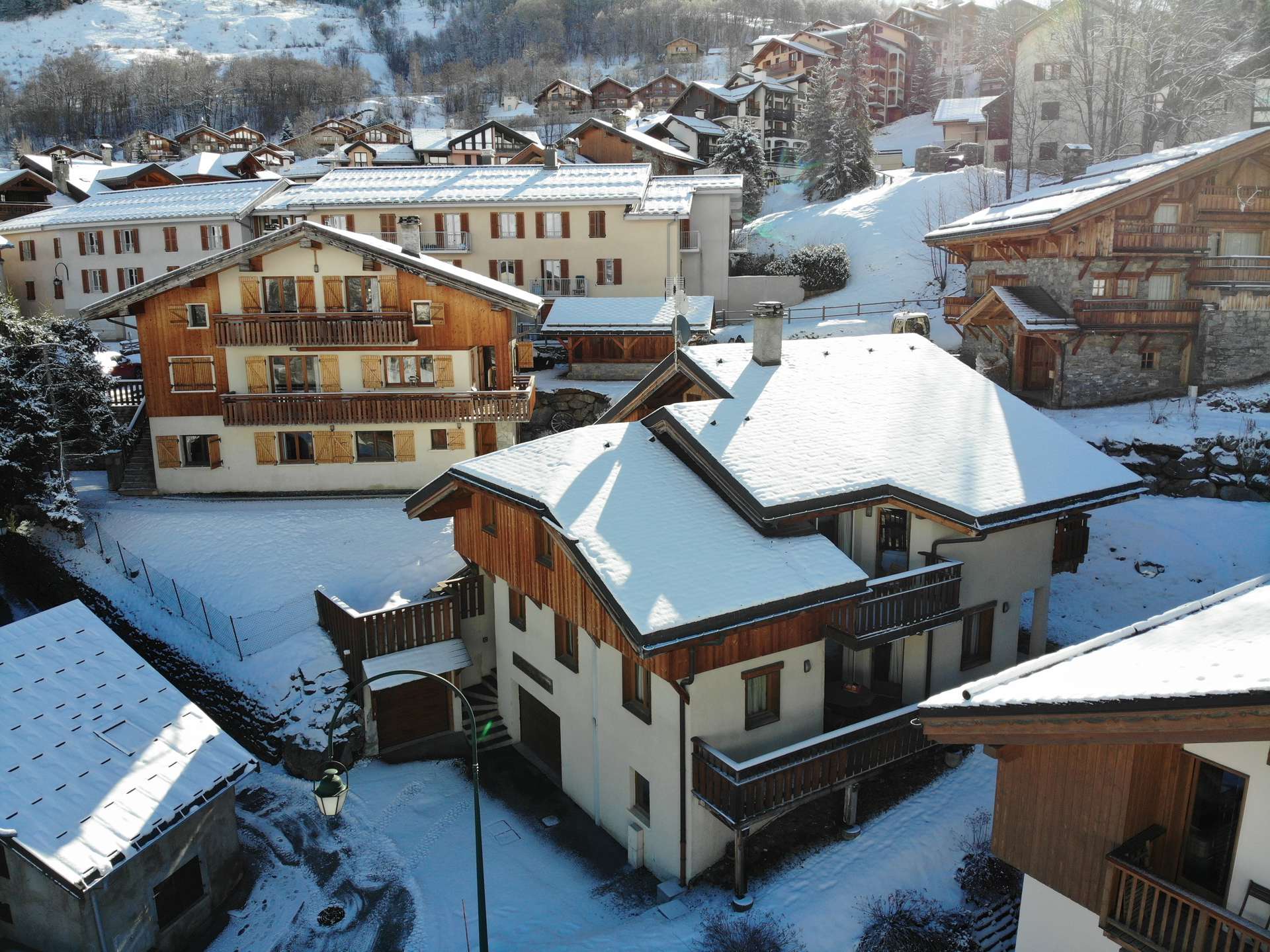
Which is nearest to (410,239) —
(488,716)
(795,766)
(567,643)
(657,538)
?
(488,716)

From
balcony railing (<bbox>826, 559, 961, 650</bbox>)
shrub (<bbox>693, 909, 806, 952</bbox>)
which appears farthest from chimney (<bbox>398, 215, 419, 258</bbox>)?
A: shrub (<bbox>693, 909, 806, 952</bbox>)

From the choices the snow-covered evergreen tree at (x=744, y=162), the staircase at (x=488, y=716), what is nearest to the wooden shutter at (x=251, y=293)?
the staircase at (x=488, y=716)

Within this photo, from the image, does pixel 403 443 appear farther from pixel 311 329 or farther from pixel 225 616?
pixel 225 616

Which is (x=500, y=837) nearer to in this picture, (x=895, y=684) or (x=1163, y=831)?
(x=895, y=684)

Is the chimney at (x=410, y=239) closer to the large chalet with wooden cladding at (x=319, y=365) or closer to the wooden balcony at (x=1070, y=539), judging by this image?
the large chalet with wooden cladding at (x=319, y=365)

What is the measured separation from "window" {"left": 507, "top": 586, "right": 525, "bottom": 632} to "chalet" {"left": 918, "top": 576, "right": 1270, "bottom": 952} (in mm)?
12301

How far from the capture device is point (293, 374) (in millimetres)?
31438

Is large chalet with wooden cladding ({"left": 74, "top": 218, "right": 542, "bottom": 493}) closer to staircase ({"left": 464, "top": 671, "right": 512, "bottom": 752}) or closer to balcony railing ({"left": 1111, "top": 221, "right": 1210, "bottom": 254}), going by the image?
staircase ({"left": 464, "top": 671, "right": 512, "bottom": 752})

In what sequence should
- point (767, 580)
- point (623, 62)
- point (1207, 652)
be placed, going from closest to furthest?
point (1207, 652) < point (767, 580) < point (623, 62)

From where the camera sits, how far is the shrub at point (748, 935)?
47.0 ft

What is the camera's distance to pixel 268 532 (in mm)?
28562

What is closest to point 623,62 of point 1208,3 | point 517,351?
point 1208,3

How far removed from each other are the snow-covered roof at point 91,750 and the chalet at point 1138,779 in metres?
13.5

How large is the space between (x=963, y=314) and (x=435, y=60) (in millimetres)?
157481
